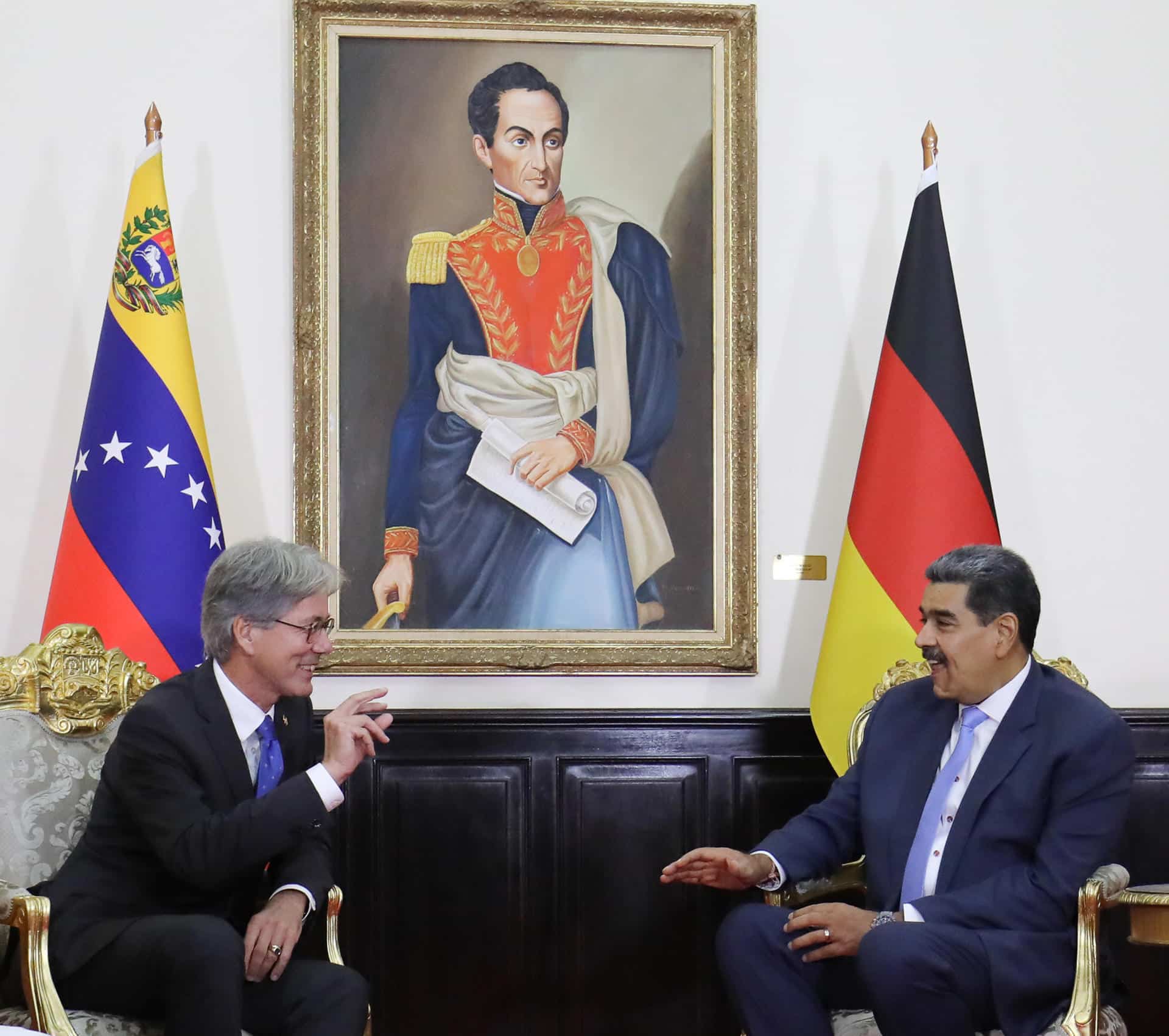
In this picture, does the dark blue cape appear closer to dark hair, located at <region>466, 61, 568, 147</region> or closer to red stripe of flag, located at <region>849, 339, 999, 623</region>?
dark hair, located at <region>466, 61, 568, 147</region>

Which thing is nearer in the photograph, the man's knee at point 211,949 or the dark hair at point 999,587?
the man's knee at point 211,949

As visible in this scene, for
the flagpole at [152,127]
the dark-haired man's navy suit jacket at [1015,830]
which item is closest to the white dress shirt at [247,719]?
the dark-haired man's navy suit jacket at [1015,830]

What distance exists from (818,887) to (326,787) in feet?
4.19

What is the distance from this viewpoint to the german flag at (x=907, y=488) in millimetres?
3770

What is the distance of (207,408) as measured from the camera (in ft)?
13.5

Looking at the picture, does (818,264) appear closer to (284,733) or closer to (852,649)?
(852,649)

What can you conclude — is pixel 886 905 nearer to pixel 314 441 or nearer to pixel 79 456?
pixel 314 441

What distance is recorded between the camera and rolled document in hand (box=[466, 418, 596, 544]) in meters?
4.09

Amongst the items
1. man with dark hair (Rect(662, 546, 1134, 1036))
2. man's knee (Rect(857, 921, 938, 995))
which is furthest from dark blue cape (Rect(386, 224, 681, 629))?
man's knee (Rect(857, 921, 938, 995))

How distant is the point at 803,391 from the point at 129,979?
2624 millimetres

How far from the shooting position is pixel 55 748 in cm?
301

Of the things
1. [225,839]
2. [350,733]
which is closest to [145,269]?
[350,733]

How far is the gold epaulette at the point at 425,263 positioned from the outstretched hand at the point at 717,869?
1.99m

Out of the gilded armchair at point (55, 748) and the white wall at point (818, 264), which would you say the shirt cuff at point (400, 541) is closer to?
the white wall at point (818, 264)
